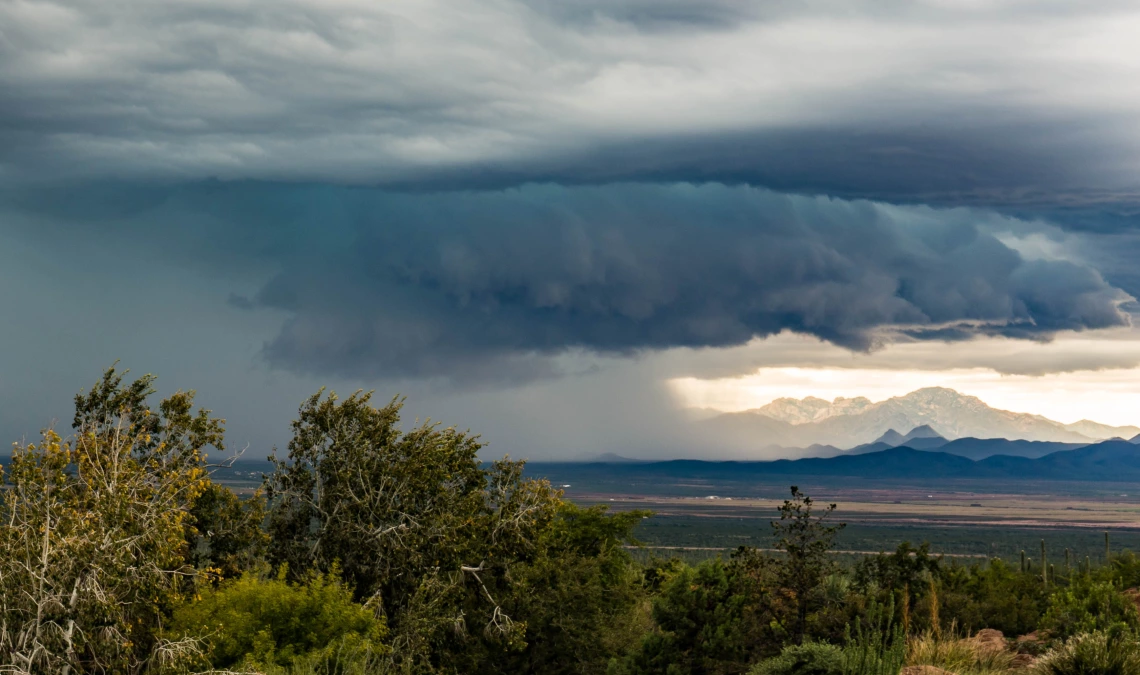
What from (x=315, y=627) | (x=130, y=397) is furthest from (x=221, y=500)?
(x=315, y=627)

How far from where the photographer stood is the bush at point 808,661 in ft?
73.5

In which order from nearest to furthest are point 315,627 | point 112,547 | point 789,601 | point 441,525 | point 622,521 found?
point 112,547, point 789,601, point 315,627, point 441,525, point 622,521

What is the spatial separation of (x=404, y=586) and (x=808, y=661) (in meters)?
21.0

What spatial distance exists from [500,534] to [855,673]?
2241cm

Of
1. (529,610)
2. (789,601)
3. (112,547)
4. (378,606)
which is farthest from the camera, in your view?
(529,610)

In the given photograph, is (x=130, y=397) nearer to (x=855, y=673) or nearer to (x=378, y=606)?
(x=378, y=606)

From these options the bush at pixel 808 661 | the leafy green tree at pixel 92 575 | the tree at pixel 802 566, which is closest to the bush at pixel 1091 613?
the tree at pixel 802 566

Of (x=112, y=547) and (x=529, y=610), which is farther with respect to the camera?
(x=529, y=610)

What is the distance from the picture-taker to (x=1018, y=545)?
168 m

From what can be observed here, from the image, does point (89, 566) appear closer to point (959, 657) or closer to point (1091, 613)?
point (959, 657)

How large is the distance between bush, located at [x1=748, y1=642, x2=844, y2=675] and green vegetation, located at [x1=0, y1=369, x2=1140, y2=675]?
38 millimetres

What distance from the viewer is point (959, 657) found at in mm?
24875

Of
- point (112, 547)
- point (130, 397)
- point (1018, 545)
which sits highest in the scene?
point (130, 397)

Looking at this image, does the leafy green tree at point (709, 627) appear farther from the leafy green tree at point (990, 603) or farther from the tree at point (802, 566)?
the leafy green tree at point (990, 603)
